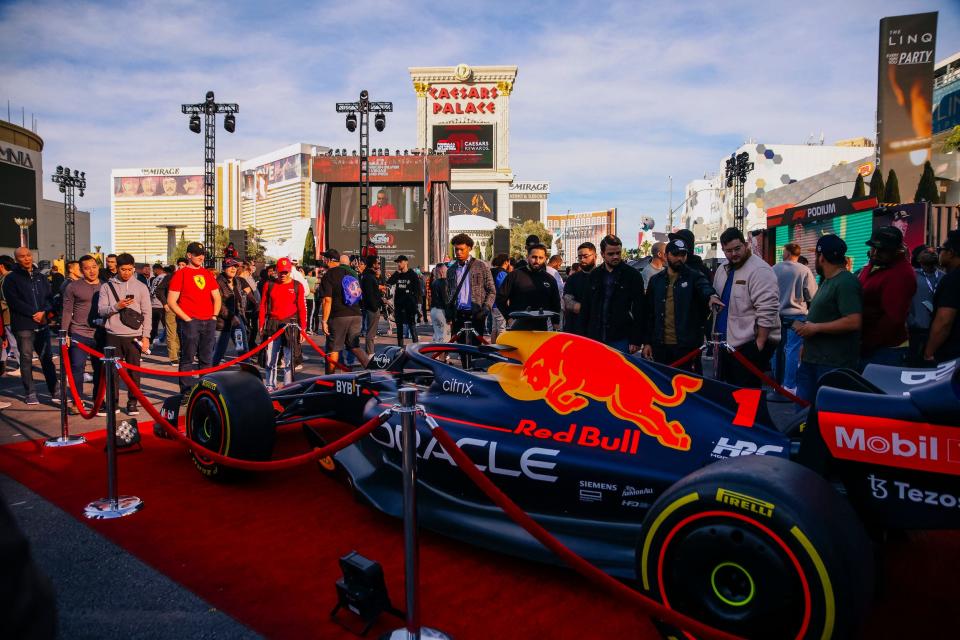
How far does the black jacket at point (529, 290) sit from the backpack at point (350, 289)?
1837 mm

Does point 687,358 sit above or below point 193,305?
below

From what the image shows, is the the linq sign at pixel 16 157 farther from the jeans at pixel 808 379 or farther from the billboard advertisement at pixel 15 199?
the jeans at pixel 808 379

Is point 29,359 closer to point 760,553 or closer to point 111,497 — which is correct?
point 111,497

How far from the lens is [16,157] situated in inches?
1745

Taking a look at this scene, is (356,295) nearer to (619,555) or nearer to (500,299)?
(500,299)

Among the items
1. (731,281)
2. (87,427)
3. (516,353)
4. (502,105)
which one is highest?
(502,105)

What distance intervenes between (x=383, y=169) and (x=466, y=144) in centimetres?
3193

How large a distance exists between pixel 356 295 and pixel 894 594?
6403 mm

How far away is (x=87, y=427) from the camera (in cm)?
A: 654

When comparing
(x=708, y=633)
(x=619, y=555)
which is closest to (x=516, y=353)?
(x=619, y=555)

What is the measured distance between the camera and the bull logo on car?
10.3 ft

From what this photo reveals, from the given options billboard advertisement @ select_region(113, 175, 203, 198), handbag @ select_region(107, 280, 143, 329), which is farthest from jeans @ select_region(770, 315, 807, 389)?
billboard advertisement @ select_region(113, 175, 203, 198)

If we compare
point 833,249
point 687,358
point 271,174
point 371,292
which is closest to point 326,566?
point 687,358

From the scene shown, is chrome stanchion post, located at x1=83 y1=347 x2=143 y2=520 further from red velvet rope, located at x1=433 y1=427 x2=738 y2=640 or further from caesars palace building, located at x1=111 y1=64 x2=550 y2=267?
caesars palace building, located at x1=111 y1=64 x2=550 y2=267
